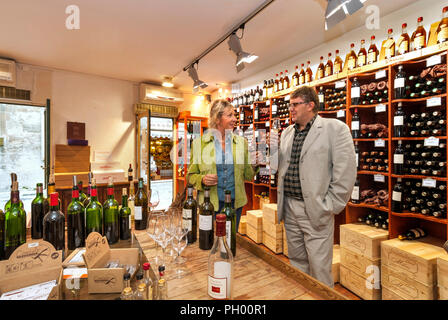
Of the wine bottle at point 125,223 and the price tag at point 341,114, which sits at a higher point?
the price tag at point 341,114

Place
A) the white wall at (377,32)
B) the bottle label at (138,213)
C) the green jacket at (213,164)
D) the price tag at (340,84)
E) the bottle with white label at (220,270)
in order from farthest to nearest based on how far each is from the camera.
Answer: the price tag at (340,84) → the white wall at (377,32) → the green jacket at (213,164) → the bottle label at (138,213) → the bottle with white label at (220,270)

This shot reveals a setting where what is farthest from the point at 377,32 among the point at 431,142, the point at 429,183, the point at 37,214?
the point at 37,214

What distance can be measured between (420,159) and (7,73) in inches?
224

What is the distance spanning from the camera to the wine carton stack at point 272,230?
10.7ft

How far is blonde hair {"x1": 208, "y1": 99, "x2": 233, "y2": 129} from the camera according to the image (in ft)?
6.37

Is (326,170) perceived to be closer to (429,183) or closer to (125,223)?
(429,183)

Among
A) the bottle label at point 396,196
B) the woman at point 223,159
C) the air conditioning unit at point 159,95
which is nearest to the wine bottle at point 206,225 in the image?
the woman at point 223,159

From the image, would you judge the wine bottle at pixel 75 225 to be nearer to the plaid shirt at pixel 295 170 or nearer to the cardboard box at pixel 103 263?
the cardboard box at pixel 103 263

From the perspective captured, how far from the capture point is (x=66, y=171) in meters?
4.41

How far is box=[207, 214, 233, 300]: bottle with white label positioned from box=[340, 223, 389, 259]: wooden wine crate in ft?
6.82

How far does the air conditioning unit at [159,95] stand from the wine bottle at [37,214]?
4209 millimetres

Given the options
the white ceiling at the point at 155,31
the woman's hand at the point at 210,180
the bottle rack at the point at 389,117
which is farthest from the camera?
the white ceiling at the point at 155,31

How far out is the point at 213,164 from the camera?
191cm
